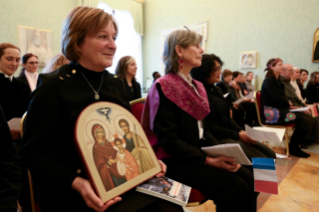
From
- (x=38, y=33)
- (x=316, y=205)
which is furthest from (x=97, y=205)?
(x=38, y=33)

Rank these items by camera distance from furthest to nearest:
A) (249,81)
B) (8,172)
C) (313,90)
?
(249,81) < (313,90) < (8,172)

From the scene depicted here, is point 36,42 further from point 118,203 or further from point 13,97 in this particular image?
point 118,203

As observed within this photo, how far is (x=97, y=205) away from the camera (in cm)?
76

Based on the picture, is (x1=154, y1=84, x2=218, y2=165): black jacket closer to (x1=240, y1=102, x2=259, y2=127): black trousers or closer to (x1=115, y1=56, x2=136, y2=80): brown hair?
(x1=115, y1=56, x2=136, y2=80): brown hair

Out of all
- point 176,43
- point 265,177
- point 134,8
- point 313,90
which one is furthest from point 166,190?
point 134,8

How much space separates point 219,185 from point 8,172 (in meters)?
1.01

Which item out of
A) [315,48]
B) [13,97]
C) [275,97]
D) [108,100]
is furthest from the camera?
[315,48]

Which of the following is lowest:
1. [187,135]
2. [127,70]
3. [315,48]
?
[187,135]

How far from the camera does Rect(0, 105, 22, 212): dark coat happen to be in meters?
0.74

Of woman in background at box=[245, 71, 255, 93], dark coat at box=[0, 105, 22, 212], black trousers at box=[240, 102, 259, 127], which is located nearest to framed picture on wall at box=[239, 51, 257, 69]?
woman in background at box=[245, 71, 255, 93]

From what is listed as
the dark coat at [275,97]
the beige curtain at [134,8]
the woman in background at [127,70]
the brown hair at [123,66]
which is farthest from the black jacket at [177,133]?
the beige curtain at [134,8]

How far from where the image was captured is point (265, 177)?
116 centimetres

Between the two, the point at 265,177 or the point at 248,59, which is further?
the point at 248,59

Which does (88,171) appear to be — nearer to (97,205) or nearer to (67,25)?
(97,205)
